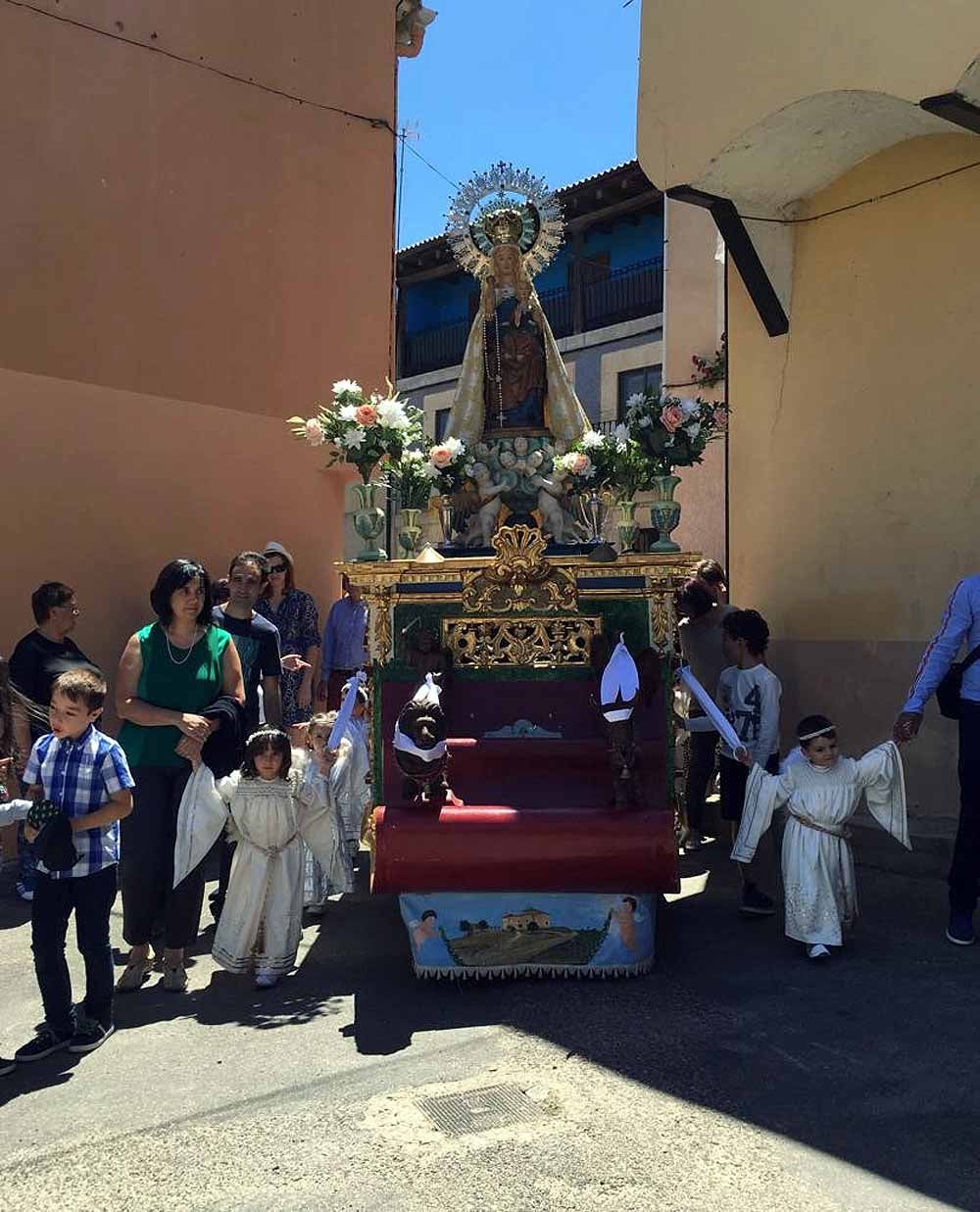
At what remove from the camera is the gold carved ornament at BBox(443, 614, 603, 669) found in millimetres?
5473

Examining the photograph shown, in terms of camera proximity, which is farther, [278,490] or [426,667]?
[278,490]

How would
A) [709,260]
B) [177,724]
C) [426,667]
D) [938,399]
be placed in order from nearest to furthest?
[177,724], [426,667], [938,399], [709,260]

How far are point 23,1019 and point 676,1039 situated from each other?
233 centimetres

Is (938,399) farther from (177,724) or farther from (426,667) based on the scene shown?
(177,724)

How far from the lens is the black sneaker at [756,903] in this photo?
5363 mm

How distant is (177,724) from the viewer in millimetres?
4500

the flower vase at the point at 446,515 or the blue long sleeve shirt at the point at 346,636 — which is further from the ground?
the flower vase at the point at 446,515

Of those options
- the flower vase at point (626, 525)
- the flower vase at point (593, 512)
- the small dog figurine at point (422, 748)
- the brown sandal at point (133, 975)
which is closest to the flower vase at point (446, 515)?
the flower vase at point (593, 512)

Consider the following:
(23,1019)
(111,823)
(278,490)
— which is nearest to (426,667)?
(111,823)

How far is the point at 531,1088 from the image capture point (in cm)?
347

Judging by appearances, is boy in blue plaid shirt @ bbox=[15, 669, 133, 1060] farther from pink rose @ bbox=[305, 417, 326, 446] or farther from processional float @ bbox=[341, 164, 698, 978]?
pink rose @ bbox=[305, 417, 326, 446]

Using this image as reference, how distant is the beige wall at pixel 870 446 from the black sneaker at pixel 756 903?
4.90 ft

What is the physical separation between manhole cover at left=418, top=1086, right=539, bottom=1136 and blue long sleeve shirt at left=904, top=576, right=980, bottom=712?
2516 millimetres

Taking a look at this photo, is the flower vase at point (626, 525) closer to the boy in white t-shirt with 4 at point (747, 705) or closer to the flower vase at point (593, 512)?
the flower vase at point (593, 512)
